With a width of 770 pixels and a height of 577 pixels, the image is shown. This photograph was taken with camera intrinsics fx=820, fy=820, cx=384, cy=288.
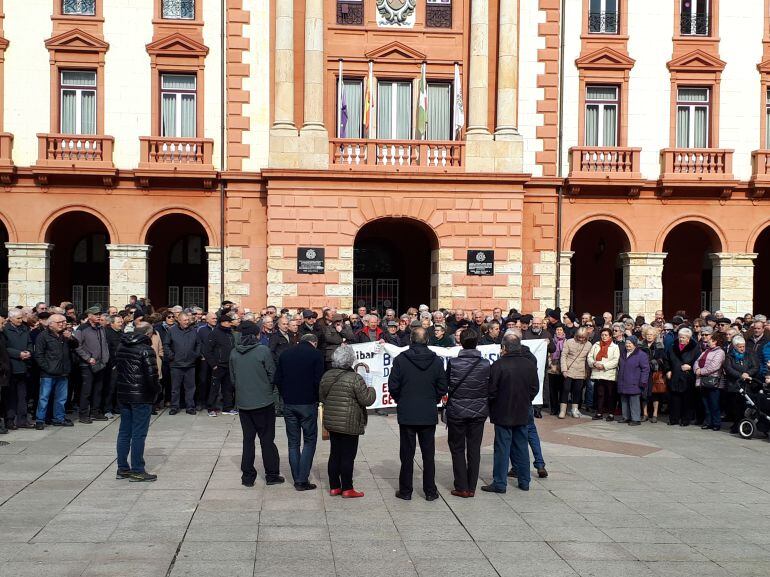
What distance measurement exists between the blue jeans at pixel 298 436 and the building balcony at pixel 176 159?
15.1 meters

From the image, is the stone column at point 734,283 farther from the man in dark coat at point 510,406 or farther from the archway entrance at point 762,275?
the man in dark coat at point 510,406

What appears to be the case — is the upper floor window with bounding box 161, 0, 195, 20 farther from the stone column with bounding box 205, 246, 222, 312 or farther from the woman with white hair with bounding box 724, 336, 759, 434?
the woman with white hair with bounding box 724, 336, 759, 434

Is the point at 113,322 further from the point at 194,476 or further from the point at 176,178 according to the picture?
the point at 176,178

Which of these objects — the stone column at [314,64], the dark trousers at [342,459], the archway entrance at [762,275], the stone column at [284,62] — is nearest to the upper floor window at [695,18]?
the archway entrance at [762,275]

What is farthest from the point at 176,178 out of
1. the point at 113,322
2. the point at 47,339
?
the point at 47,339

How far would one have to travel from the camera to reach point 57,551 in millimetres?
7520

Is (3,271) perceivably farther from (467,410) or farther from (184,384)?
(467,410)

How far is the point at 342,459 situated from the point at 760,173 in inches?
797

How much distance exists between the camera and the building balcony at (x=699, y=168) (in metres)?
24.7

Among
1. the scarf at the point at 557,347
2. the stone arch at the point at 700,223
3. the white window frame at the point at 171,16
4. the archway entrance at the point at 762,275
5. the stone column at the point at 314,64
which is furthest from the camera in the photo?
the archway entrance at the point at 762,275

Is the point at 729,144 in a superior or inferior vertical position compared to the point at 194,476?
superior

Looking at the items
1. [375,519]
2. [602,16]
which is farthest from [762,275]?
[375,519]

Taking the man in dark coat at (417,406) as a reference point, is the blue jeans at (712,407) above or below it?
below

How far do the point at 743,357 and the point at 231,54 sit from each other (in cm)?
1661
